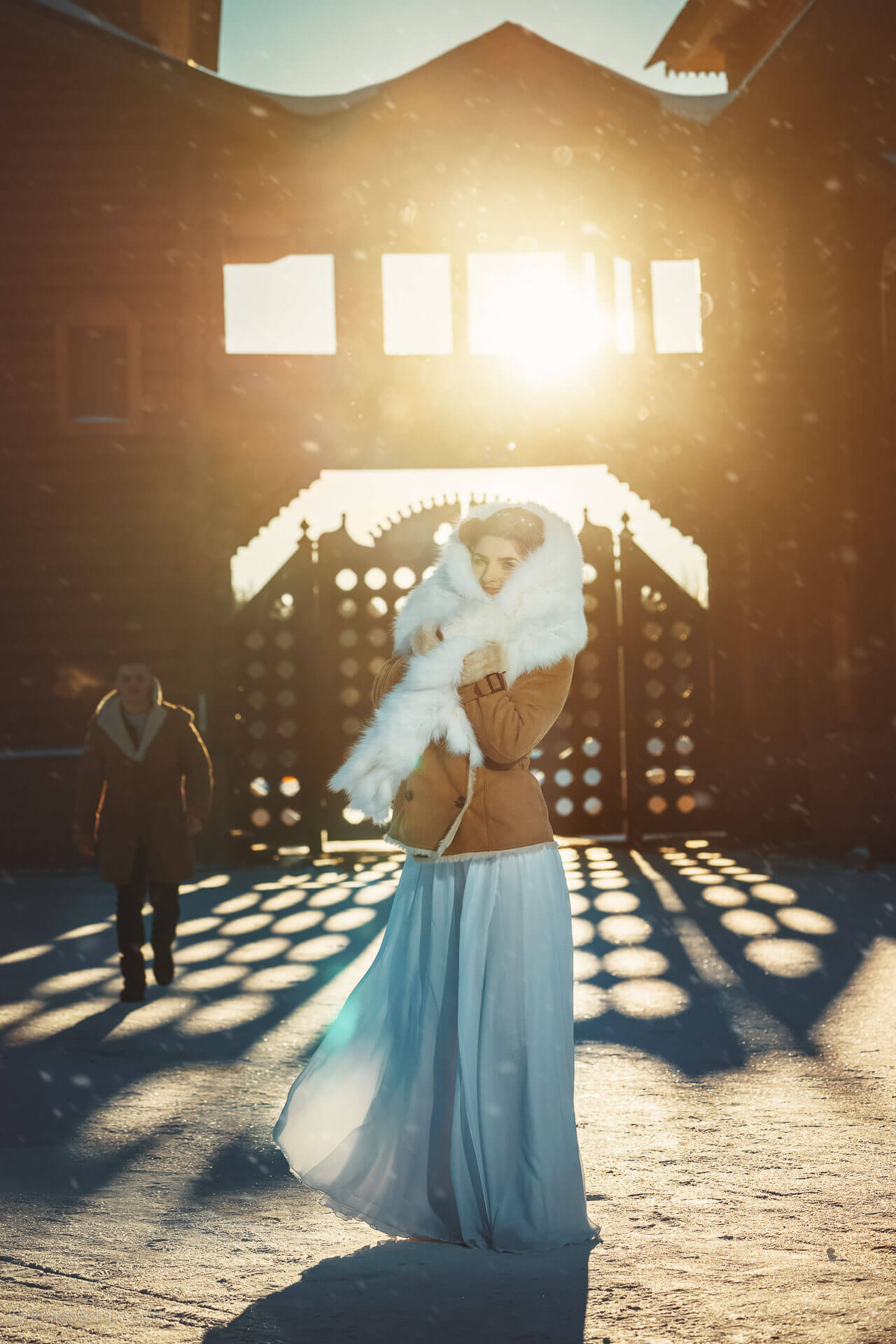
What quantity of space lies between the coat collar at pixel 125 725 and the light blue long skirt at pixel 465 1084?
3340mm

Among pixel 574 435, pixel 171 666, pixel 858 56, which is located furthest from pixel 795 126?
pixel 171 666

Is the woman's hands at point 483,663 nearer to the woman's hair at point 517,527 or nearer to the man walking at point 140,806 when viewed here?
the woman's hair at point 517,527

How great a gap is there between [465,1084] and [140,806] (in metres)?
3.64

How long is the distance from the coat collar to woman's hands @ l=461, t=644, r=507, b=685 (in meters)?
3.55

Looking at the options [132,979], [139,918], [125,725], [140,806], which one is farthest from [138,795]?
[132,979]

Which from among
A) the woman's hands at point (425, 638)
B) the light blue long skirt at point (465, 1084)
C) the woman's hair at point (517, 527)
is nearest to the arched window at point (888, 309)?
the woman's hair at point (517, 527)

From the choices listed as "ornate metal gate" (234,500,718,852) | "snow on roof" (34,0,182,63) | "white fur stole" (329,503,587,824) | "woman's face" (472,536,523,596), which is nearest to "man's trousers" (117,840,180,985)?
"white fur stole" (329,503,587,824)

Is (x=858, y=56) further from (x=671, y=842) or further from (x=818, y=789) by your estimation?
(x=671, y=842)

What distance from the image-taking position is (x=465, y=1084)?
3.17 m

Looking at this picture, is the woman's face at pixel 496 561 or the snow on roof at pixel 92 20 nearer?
the woman's face at pixel 496 561

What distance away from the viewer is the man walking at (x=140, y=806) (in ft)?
20.8

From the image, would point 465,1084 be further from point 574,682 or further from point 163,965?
point 574,682

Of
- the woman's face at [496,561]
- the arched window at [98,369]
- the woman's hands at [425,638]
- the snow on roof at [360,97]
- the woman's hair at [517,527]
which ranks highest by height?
the snow on roof at [360,97]

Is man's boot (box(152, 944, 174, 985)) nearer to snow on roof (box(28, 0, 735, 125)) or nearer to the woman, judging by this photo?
the woman
